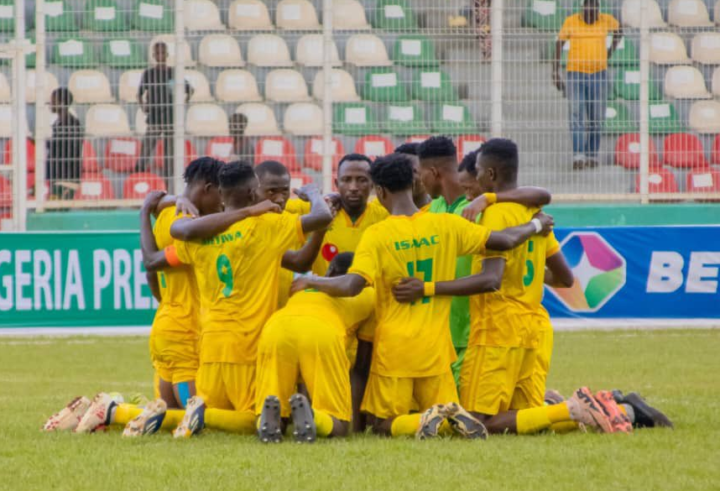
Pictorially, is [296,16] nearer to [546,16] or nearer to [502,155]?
[546,16]

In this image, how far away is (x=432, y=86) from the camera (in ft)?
51.5

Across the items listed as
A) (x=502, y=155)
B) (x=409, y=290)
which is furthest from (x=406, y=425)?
(x=502, y=155)

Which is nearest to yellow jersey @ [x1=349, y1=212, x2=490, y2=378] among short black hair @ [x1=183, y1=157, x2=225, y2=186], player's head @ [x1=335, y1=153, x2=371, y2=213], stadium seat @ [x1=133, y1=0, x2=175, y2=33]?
player's head @ [x1=335, y1=153, x2=371, y2=213]

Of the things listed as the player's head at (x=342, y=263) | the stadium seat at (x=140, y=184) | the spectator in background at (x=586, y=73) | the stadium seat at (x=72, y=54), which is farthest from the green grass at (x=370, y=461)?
the stadium seat at (x=72, y=54)

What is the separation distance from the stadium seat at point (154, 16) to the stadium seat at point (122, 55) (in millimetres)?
272

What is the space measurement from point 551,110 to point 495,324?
8.27 meters

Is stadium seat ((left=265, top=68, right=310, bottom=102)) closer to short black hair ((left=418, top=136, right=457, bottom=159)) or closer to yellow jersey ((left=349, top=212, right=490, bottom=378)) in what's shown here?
short black hair ((left=418, top=136, right=457, bottom=159))

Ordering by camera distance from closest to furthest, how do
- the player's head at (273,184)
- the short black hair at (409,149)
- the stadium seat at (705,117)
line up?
the player's head at (273,184), the short black hair at (409,149), the stadium seat at (705,117)

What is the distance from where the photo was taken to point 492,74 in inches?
617

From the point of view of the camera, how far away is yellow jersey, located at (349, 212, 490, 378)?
761cm

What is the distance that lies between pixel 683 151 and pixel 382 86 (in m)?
3.69

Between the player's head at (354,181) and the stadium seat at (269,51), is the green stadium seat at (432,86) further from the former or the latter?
the player's head at (354,181)

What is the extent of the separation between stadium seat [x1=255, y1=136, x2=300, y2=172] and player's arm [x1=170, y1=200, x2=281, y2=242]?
7825 mm

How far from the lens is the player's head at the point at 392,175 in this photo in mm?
7562
